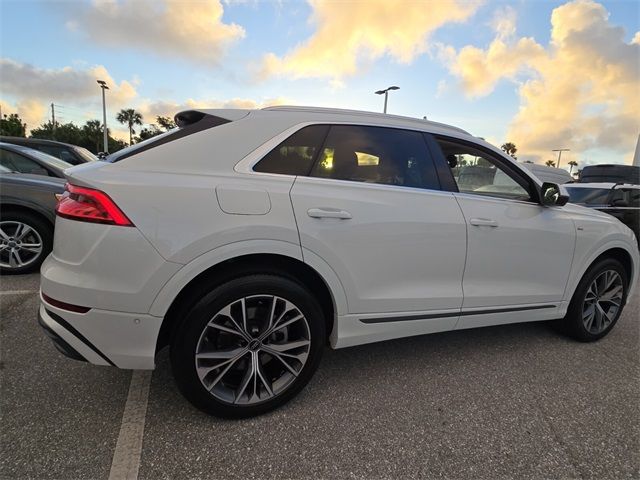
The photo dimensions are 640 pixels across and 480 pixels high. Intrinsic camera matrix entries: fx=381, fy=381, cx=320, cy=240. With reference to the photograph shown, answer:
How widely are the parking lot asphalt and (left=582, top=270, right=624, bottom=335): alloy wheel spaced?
425 millimetres

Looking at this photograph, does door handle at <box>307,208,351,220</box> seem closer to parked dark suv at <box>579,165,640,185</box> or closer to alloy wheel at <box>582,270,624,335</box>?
alloy wheel at <box>582,270,624,335</box>

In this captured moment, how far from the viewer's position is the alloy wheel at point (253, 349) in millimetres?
2023

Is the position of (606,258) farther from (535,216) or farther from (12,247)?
(12,247)

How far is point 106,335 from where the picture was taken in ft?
6.20

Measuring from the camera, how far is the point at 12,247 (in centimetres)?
430

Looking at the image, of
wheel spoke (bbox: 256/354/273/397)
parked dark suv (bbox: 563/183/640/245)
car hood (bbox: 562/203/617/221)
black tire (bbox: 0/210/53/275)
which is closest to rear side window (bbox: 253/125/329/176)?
wheel spoke (bbox: 256/354/273/397)

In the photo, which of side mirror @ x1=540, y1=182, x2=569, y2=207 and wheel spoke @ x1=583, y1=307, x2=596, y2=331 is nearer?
side mirror @ x1=540, y1=182, x2=569, y2=207

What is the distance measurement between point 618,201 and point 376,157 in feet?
24.1

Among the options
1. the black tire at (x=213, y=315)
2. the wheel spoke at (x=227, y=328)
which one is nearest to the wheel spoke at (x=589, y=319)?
the black tire at (x=213, y=315)

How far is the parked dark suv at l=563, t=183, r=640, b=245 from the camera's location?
7.32 m

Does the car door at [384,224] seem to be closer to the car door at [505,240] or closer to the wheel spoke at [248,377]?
the car door at [505,240]

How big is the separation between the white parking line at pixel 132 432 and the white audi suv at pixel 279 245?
33cm

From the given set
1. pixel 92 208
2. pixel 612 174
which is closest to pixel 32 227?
pixel 92 208

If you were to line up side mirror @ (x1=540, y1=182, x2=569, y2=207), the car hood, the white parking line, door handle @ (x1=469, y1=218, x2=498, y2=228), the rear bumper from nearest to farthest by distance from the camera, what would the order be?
the white parking line < the rear bumper < door handle @ (x1=469, y1=218, x2=498, y2=228) < side mirror @ (x1=540, y1=182, x2=569, y2=207) < the car hood
